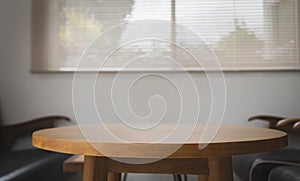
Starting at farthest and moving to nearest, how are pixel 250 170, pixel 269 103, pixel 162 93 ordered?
pixel 269 103 < pixel 162 93 < pixel 250 170

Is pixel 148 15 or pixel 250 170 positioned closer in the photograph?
pixel 250 170

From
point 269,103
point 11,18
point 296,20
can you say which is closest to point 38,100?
point 11,18

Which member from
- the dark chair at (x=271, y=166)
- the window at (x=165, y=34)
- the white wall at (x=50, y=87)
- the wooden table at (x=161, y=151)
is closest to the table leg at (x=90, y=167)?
the wooden table at (x=161, y=151)

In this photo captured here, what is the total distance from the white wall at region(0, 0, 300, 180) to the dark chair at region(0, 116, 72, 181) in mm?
129

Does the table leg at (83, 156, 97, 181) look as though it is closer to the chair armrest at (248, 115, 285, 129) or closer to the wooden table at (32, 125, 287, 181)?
the wooden table at (32, 125, 287, 181)

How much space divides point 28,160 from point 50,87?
2.71ft

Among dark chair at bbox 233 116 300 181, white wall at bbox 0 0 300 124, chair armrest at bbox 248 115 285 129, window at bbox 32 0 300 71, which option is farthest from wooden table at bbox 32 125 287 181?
window at bbox 32 0 300 71

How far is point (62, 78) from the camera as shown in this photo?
8.05ft

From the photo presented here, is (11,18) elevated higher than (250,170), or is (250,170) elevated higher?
(11,18)

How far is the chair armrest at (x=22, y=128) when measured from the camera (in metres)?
2.29

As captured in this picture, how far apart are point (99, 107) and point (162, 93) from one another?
0.48 m

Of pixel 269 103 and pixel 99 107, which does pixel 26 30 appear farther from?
pixel 269 103

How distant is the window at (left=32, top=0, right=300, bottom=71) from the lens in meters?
2.38

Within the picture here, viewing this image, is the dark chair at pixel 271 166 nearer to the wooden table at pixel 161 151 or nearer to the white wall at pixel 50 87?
the wooden table at pixel 161 151
